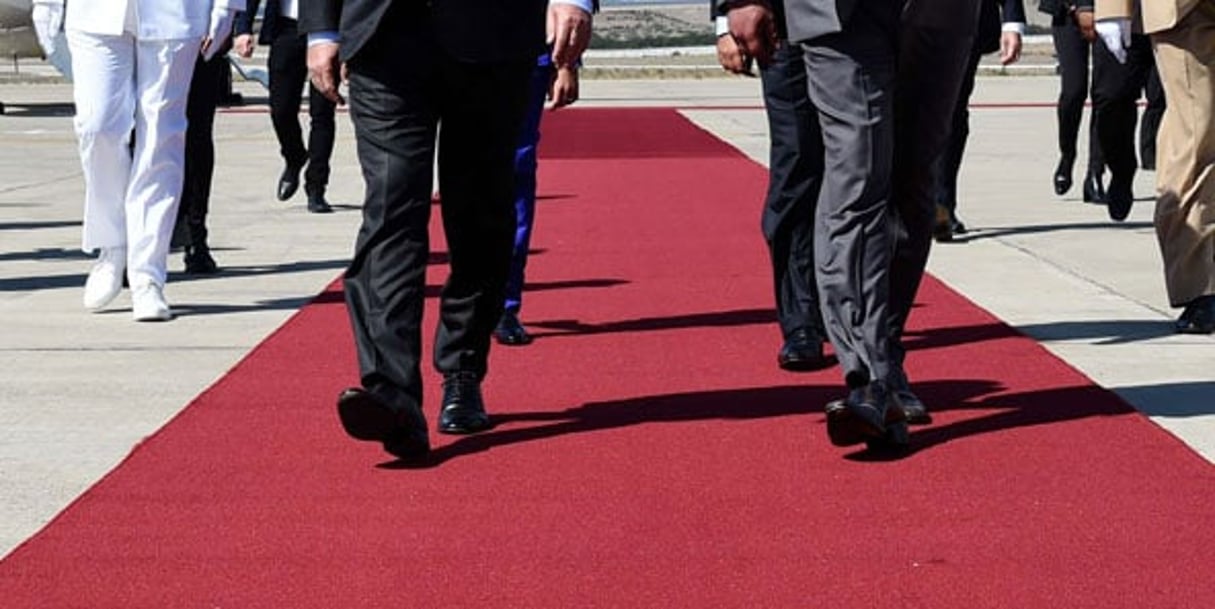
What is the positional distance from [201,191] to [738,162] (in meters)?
8.20

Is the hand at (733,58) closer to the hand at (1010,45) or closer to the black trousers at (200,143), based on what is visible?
the black trousers at (200,143)

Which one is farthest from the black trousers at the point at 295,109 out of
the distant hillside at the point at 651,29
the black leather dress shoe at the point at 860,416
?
the distant hillside at the point at 651,29

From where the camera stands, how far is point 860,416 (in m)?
5.93

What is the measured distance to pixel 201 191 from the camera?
1089cm

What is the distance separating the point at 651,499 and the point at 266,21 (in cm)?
802

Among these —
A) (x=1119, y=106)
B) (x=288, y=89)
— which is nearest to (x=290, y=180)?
(x=288, y=89)

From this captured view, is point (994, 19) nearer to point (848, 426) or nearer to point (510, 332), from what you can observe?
point (510, 332)

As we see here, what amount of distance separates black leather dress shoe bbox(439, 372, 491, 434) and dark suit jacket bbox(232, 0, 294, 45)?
256 inches

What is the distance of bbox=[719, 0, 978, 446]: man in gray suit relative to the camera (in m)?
6.05

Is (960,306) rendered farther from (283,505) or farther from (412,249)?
(283,505)

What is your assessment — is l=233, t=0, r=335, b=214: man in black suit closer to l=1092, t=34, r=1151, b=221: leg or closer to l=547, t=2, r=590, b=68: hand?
l=1092, t=34, r=1151, b=221: leg

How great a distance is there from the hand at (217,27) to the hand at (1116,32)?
329cm

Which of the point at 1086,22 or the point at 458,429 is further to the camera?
the point at 1086,22

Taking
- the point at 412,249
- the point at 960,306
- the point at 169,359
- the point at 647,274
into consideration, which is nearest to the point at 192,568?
the point at 412,249
